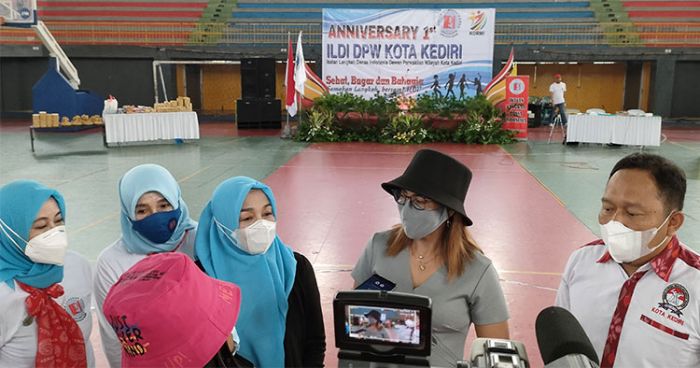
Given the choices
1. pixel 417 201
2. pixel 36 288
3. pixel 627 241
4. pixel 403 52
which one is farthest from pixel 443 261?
pixel 403 52

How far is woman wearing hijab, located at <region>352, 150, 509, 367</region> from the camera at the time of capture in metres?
2.07

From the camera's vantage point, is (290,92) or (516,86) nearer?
(516,86)

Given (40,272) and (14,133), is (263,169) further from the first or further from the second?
(14,133)

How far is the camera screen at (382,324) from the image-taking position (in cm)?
116

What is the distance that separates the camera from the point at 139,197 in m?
2.42

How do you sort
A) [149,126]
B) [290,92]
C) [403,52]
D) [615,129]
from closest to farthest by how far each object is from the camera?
[615,129] < [149,126] < [290,92] < [403,52]

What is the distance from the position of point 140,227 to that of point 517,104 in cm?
1356

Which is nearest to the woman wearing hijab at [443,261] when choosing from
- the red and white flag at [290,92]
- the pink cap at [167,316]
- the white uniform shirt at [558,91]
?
the pink cap at [167,316]

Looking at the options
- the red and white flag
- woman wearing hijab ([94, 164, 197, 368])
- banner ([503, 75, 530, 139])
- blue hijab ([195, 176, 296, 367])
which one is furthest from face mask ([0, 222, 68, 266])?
banner ([503, 75, 530, 139])

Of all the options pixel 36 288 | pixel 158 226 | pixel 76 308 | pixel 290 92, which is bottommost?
pixel 76 308

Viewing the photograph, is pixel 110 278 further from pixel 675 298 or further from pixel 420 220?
pixel 675 298

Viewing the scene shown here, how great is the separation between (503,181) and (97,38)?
61.2 ft

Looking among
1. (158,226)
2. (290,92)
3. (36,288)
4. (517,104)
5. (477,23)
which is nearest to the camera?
(36,288)

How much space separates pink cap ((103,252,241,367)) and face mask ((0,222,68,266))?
0.96 meters
